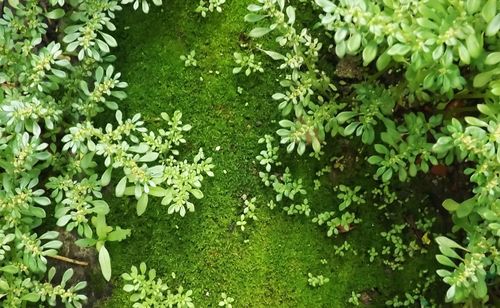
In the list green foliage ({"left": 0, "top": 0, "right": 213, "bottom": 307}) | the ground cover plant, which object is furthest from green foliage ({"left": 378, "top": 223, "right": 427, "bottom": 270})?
green foliage ({"left": 0, "top": 0, "right": 213, "bottom": 307})

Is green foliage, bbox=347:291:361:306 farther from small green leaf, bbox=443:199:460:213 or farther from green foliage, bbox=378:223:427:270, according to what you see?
small green leaf, bbox=443:199:460:213

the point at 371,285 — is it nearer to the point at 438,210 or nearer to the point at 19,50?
the point at 438,210

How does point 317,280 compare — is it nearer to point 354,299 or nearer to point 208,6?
point 354,299

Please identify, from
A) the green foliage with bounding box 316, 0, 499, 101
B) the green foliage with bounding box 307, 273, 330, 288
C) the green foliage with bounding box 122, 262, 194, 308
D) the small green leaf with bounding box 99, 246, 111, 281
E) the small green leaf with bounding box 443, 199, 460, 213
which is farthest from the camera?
the green foliage with bounding box 307, 273, 330, 288

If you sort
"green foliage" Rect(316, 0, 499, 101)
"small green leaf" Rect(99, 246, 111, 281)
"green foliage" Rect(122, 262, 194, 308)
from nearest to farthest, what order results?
"green foliage" Rect(316, 0, 499, 101), "small green leaf" Rect(99, 246, 111, 281), "green foliage" Rect(122, 262, 194, 308)

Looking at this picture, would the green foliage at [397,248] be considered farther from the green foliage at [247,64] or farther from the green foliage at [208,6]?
the green foliage at [208,6]

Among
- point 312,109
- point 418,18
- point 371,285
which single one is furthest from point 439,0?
point 371,285

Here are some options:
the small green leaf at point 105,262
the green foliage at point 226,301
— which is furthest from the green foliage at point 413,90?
the small green leaf at point 105,262
